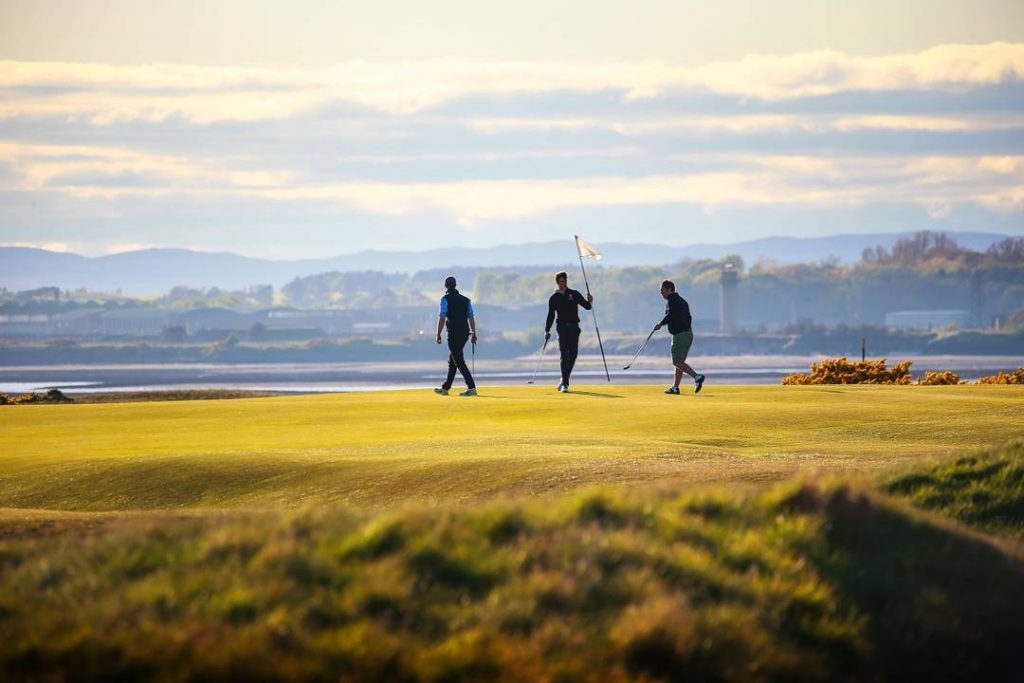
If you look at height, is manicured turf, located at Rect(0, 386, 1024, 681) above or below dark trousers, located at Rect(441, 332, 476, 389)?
below

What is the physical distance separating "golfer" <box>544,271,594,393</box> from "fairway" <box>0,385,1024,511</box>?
3.12 ft

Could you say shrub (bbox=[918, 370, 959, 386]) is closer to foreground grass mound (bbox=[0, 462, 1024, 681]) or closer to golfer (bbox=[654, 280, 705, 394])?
golfer (bbox=[654, 280, 705, 394])

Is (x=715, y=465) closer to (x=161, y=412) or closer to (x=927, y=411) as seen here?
(x=927, y=411)

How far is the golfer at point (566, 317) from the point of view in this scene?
1334 inches

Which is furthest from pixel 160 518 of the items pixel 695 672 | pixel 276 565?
pixel 695 672

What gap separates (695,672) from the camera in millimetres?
11195

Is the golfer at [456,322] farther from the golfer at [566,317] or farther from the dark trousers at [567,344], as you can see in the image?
the dark trousers at [567,344]

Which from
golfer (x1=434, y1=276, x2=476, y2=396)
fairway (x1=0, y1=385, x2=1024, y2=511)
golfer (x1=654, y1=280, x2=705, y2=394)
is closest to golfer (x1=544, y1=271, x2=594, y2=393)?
fairway (x1=0, y1=385, x2=1024, y2=511)

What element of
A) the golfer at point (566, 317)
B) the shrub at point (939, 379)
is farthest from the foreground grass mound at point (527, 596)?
the shrub at point (939, 379)

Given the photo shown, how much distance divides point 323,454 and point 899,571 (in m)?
11.4

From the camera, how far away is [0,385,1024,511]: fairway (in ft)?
66.4

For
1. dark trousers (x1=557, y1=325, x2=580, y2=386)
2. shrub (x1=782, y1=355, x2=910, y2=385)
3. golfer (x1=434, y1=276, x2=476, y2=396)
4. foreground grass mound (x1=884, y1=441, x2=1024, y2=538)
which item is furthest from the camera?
shrub (x1=782, y1=355, x2=910, y2=385)

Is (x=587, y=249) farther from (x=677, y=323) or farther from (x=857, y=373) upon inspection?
(x=857, y=373)

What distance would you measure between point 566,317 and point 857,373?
14.3m
